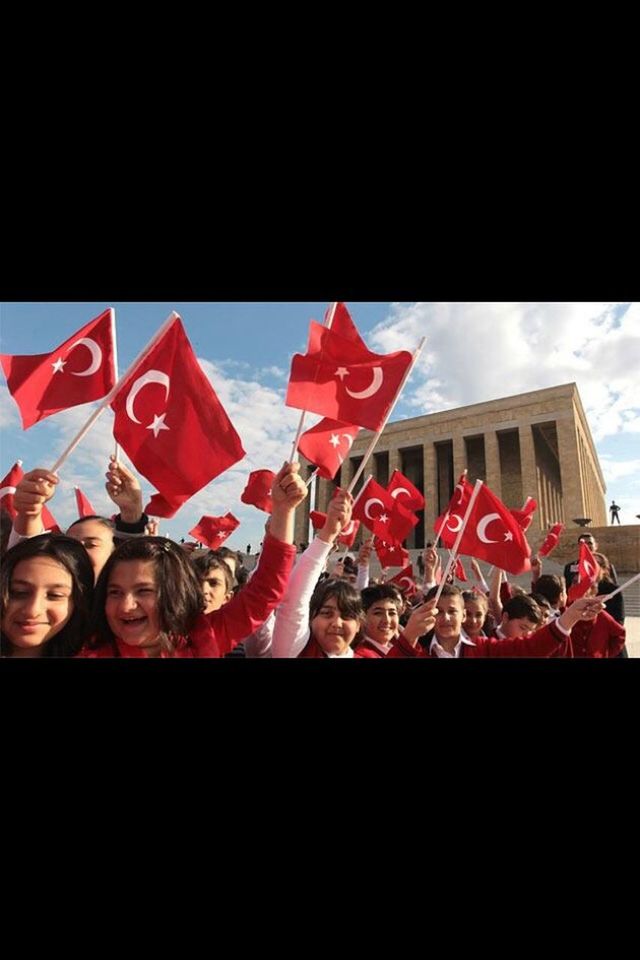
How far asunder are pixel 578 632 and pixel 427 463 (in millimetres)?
31659

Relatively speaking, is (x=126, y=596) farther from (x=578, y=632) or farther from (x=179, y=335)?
(x=578, y=632)

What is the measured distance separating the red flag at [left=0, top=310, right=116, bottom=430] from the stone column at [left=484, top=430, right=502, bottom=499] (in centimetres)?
3172

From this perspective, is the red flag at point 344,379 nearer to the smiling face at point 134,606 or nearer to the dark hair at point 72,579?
the smiling face at point 134,606

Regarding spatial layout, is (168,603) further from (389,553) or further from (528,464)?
(528,464)

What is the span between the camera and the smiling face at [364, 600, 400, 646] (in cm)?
362

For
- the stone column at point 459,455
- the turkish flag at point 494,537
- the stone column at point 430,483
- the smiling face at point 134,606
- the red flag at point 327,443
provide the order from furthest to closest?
the stone column at point 430,483 → the stone column at point 459,455 → the turkish flag at point 494,537 → the red flag at point 327,443 → the smiling face at point 134,606

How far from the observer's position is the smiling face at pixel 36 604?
235 cm

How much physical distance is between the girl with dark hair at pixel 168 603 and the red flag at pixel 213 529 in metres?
4.88

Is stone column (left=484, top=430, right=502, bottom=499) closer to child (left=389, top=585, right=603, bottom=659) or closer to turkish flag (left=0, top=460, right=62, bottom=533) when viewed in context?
child (left=389, top=585, right=603, bottom=659)

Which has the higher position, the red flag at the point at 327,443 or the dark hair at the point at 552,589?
the red flag at the point at 327,443

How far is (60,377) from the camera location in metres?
3.25

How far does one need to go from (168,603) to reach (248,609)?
1.18ft

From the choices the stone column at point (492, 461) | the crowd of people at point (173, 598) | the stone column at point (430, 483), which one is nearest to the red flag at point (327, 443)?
the crowd of people at point (173, 598)

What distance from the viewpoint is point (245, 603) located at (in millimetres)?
2672
